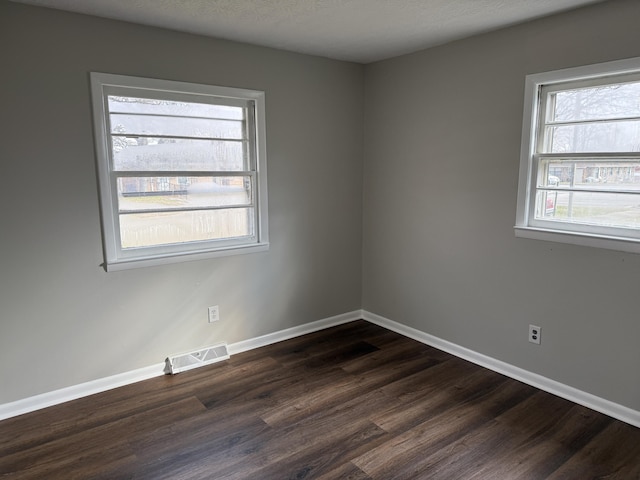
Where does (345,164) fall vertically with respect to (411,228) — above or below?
above

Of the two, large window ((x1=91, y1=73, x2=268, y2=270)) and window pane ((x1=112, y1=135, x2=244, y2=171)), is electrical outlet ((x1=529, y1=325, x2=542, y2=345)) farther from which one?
window pane ((x1=112, y1=135, x2=244, y2=171))

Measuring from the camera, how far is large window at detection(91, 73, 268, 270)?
2805 mm

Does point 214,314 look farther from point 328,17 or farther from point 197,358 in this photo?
point 328,17

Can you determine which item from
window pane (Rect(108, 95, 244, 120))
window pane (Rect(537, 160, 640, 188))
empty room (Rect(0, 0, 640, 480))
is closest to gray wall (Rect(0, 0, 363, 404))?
empty room (Rect(0, 0, 640, 480))

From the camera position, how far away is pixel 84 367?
2.83m

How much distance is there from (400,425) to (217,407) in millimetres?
1122

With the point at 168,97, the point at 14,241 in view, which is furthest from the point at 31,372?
the point at 168,97

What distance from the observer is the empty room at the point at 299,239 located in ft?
7.81

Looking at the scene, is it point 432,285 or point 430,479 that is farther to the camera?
point 432,285

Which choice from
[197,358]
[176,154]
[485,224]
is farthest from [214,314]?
[485,224]

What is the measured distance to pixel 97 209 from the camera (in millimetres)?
2762

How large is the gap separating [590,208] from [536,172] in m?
0.38

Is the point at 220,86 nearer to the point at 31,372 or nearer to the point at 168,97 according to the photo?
the point at 168,97

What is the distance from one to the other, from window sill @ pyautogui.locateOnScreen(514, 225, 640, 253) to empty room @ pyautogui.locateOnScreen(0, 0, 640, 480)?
0.02m
